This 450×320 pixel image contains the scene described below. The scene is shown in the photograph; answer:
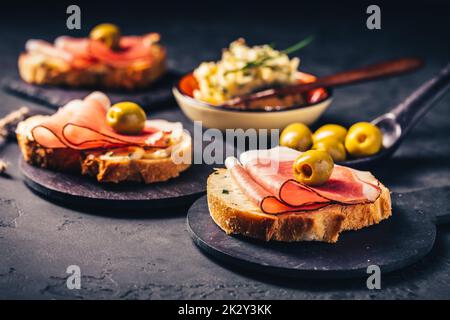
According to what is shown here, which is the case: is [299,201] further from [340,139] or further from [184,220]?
[340,139]

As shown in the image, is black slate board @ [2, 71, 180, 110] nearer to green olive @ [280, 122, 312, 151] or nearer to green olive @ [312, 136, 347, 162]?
green olive @ [280, 122, 312, 151]

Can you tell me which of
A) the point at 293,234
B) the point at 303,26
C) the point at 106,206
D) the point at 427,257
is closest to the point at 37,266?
the point at 106,206

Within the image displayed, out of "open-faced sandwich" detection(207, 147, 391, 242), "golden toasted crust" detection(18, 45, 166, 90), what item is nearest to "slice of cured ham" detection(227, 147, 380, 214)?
"open-faced sandwich" detection(207, 147, 391, 242)

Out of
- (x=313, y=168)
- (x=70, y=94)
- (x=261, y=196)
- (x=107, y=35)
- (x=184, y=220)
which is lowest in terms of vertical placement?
(x=184, y=220)

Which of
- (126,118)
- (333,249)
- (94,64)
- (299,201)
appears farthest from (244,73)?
(333,249)

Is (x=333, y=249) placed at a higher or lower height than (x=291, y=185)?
lower

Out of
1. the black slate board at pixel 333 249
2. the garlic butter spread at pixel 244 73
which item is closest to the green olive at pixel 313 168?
the black slate board at pixel 333 249
